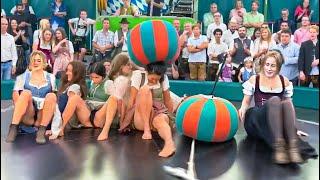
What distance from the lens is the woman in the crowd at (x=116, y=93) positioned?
12.4 ft

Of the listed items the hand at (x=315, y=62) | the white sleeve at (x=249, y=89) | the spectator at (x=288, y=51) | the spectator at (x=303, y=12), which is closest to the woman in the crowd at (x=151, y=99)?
the white sleeve at (x=249, y=89)

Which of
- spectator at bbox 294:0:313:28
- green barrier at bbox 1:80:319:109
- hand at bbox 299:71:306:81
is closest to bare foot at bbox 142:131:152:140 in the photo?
green barrier at bbox 1:80:319:109

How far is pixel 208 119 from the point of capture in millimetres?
3432

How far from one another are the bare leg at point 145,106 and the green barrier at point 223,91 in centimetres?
229

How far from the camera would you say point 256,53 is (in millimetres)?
6043

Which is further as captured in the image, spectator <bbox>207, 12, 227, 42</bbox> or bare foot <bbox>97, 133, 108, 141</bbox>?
spectator <bbox>207, 12, 227, 42</bbox>

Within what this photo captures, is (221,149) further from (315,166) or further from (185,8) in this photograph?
(185,8)

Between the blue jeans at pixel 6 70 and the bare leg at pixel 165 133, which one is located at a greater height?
the blue jeans at pixel 6 70

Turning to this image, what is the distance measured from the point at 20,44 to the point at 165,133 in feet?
13.8

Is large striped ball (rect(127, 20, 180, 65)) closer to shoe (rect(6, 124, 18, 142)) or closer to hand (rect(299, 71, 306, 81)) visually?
shoe (rect(6, 124, 18, 142))

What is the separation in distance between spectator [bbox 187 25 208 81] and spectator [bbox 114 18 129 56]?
982 mm

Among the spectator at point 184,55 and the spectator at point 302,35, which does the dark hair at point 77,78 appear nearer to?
the spectator at point 184,55

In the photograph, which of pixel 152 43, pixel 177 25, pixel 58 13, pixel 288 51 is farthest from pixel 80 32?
pixel 152 43

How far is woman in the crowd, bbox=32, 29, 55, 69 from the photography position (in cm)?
597
